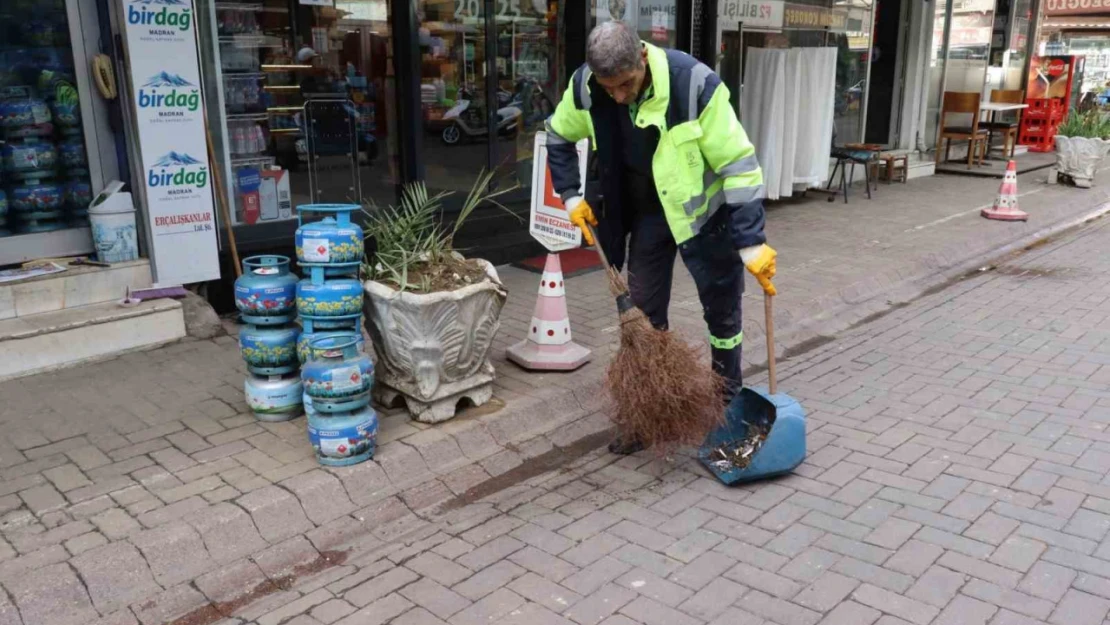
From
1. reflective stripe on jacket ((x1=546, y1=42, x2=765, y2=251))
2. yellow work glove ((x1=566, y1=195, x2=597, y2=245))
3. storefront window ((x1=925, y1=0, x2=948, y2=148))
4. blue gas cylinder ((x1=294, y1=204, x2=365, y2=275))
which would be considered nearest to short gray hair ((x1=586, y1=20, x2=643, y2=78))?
reflective stripe on jacket ((x1=546, y1=42, x2=765, y2=251))

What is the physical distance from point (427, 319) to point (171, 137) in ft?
7.94

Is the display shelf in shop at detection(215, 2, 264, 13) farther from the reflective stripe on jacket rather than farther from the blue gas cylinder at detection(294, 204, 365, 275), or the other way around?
the reflective stripe on jacket

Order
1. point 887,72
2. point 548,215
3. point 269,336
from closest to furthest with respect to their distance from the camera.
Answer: point 269,336, point 548,215, point 887,72

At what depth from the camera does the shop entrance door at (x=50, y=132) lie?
524 centimetres

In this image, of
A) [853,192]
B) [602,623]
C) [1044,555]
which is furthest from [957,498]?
[853,192]

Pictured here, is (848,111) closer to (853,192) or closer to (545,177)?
(853,192)

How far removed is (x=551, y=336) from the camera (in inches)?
207

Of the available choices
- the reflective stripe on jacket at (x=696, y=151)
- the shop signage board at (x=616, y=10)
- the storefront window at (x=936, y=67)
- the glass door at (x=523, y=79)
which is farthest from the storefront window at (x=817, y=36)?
the reflective stripe on jacket at (x=696, y=151)

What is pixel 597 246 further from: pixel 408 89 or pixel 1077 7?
pixel 1077 7

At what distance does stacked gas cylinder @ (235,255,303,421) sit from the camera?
4191 millimetres

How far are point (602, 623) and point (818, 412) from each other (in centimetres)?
238

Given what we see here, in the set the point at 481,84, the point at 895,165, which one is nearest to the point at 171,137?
the point at 481,84

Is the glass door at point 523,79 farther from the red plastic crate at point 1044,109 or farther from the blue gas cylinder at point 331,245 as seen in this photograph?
the red plastic crate at point 1044,109

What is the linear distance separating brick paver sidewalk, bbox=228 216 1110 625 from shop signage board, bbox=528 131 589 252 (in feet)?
4.92
